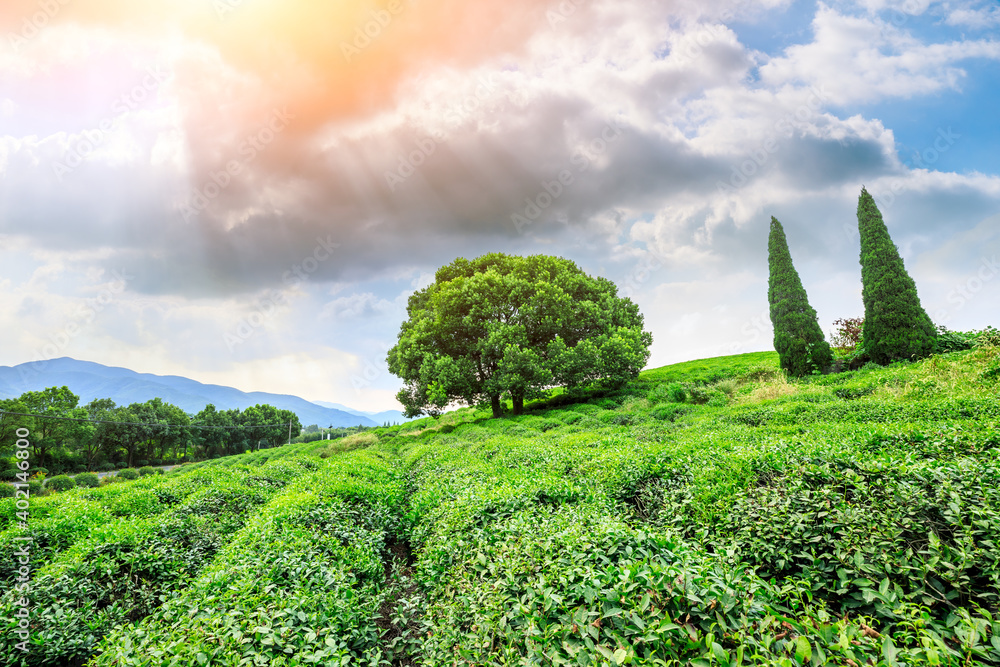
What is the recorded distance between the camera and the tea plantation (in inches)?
122

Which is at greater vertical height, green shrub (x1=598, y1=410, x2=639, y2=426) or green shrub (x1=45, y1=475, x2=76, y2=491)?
green shrub (x1=45, y1=475, x2=76, y2=491)

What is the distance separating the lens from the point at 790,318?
979 inches

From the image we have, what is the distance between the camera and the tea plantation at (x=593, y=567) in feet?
10.2

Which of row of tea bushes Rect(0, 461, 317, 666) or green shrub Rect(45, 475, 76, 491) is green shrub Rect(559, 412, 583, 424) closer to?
row of tea bushes Rect(0, 461, 317, 666)

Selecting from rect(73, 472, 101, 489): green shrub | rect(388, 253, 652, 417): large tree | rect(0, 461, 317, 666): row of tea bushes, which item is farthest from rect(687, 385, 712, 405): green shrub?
rect(73, 472, 101, 489): green shrub

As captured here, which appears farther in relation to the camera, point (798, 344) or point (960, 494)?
point (798, 344)

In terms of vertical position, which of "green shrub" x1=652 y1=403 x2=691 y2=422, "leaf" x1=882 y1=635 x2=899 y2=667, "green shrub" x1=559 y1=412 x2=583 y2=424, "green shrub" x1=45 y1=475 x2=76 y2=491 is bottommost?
"green shrub" x1=652 y1=403 x2=691 y2=422

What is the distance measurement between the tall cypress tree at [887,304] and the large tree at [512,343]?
12.4m

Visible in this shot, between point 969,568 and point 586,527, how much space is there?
11.3 feet

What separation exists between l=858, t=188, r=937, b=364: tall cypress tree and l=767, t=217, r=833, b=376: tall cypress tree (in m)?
2.27

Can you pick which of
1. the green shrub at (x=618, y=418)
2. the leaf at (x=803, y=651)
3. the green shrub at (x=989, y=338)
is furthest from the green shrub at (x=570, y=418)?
the leaf at (x=803, y=651)

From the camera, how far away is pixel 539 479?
7.97m

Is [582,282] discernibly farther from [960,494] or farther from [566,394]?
[960,494]

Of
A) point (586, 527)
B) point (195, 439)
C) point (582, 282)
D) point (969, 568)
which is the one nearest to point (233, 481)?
point (586, 527)
